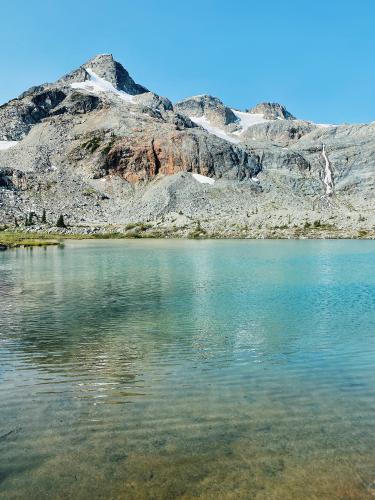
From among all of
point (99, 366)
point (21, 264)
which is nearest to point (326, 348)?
point (99, 366)

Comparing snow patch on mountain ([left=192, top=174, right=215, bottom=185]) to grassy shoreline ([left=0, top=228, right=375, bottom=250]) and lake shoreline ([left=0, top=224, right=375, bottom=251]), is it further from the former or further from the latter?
grassy shoreline ([left=0, top=228, right=375, bottom=250])

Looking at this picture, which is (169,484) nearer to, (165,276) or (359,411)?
(359,411)

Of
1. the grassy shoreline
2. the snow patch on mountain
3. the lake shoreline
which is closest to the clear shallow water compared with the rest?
the lake shoreline

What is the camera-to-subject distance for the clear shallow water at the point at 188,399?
873cm

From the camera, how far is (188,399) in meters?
12.7

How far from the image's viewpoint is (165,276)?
43.8 metres

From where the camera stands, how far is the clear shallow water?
8.73 m

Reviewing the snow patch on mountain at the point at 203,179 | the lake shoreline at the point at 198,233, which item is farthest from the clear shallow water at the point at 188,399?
the snow patch on mountain at the point at 203,179

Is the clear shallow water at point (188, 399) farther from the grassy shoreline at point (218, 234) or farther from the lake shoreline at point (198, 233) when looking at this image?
the grassy shoreline at point (218, 234)

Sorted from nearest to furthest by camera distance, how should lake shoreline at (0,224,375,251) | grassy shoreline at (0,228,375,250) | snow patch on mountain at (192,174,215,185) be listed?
grassy shoreline at (0,228,375,250) < lake shoreline at (0,224,375,251) < snow patch on mountain at (192,174,215,185)

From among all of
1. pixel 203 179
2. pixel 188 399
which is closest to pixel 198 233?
pixel 203 179

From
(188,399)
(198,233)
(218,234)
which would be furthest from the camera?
(198,233)

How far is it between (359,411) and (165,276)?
32.7 metres

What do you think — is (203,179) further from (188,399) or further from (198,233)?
(188,399)
